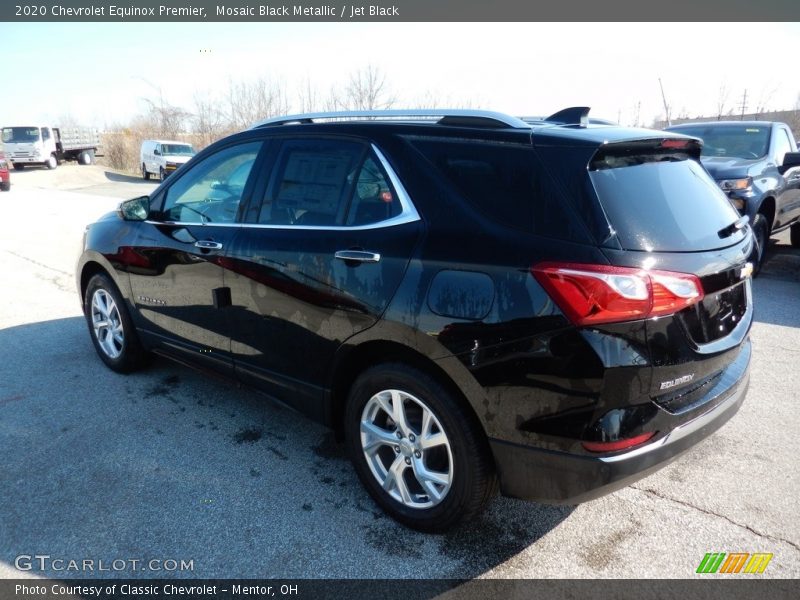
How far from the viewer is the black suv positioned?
6.82 ft

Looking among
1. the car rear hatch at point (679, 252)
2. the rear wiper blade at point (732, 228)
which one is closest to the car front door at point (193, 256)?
the car rear hatch at point (679, 252)

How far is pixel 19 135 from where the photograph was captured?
1205 inches

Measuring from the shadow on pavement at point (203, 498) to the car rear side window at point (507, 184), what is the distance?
1483mm

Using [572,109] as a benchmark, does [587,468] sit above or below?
below

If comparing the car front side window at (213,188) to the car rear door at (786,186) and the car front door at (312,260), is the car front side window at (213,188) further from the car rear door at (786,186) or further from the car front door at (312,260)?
the car rear door at (786,186)

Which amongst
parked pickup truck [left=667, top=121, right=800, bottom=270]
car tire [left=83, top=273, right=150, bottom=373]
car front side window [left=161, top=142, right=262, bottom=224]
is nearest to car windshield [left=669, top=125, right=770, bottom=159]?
parked pickup truck [left=667, top=121, right=800, bottom=270]

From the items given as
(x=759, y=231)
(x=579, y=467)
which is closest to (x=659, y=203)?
(x=579, y=467)

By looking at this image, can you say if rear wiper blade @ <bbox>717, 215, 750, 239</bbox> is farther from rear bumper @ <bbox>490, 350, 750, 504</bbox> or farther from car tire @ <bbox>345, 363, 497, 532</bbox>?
car tire @ <bbox>345, 363, 497, 532</bbox>

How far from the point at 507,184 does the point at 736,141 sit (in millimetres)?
7333

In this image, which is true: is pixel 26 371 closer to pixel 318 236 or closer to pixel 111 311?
pixel 111 311

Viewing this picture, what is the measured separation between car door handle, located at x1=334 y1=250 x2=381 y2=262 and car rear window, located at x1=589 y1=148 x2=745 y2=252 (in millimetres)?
977

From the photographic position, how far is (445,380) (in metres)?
2.42

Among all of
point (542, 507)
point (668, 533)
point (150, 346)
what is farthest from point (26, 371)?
point (668, 533)

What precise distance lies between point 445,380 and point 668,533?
1.33 meters
